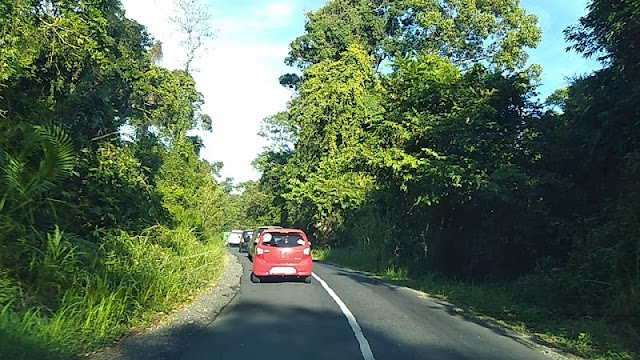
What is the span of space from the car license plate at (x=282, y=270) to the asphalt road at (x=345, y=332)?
2.31 metres

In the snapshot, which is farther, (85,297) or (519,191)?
(519,191)

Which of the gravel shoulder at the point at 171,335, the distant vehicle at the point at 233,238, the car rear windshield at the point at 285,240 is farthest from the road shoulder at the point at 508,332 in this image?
the distant vehicle at the point at 233,238

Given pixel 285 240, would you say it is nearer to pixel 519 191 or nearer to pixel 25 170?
pixel 519 191

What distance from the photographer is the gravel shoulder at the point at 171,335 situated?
26.1 feet

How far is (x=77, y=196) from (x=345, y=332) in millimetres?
7607

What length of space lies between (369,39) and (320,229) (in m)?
15.1

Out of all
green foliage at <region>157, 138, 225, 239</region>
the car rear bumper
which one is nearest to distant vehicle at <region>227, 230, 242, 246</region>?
green foliage at <region>157, 138, 225, 239</region>

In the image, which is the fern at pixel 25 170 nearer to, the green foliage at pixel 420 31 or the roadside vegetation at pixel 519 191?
the roadside vegetation at pixel 519 191

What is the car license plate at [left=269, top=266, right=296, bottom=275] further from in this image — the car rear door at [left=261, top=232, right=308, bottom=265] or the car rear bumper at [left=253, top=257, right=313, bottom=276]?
the car rear door at [left=261, top=232, right=308, bottom=265]

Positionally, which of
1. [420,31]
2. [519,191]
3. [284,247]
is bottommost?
[284,247]

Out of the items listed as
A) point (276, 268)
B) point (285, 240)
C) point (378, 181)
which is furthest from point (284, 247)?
point (378, 181)

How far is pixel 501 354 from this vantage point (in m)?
A: 8.79

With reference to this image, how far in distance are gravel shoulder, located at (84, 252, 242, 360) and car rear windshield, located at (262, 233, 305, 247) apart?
3.54m

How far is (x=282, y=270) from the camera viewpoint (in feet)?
58.6
